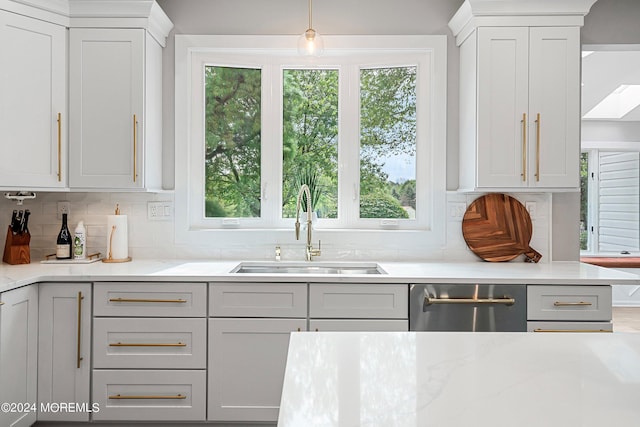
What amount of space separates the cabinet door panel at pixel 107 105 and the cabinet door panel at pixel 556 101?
7.01ft

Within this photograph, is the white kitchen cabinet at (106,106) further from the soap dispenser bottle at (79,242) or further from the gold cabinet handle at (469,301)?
the gold cabinet handle at (469,301)

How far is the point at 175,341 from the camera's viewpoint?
2.25m

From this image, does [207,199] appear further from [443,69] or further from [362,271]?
[443,69]

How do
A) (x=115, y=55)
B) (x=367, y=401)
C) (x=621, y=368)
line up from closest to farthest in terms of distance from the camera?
(x=367, y=401)
(x=621, y=368)
(x=115, y=55)

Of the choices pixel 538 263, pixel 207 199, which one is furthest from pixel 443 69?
pixel 207 199

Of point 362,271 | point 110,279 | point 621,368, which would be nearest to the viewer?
point 621,368

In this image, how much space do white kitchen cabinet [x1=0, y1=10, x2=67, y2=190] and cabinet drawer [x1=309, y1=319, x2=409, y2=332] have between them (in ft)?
5.17

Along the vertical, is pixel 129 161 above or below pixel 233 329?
above

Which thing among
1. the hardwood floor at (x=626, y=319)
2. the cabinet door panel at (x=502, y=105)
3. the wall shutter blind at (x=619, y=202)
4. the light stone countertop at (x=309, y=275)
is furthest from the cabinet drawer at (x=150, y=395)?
the wall shutter blind at (x=619, y=202)

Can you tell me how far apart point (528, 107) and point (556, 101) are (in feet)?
0.51

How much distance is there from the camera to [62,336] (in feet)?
7.29

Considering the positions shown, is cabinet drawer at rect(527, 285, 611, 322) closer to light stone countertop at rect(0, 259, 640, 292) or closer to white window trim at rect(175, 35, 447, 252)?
light stone countertop at rect(0, 259, 640, 292)

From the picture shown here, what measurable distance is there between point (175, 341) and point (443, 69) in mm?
2174

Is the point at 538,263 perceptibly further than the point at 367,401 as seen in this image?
Yes
